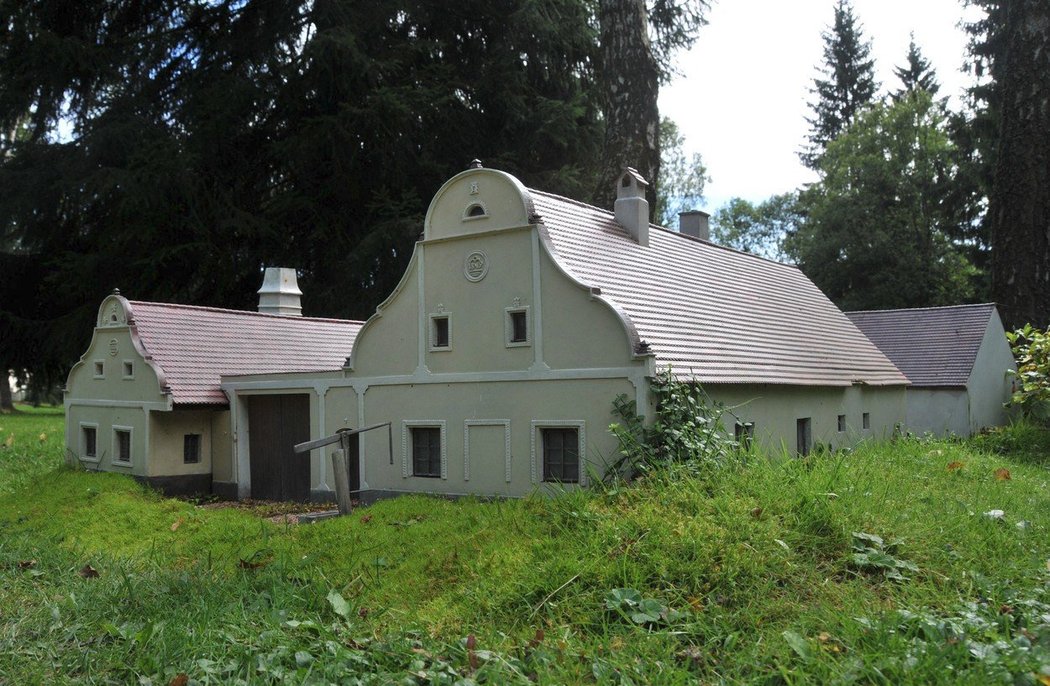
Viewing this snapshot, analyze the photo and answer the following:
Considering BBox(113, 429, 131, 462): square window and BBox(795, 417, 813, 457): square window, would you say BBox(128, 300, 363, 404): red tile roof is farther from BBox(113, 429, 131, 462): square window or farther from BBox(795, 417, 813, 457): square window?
BBox(795, 417, 813, 457): square window

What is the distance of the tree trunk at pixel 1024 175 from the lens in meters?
21.3

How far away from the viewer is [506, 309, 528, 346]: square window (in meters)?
14.4

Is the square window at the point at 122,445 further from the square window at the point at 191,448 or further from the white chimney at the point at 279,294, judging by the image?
the white chimney at the point at 279,294

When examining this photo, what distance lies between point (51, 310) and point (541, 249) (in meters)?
21.9

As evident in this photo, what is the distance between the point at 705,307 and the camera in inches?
637

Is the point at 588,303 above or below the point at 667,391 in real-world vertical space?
above

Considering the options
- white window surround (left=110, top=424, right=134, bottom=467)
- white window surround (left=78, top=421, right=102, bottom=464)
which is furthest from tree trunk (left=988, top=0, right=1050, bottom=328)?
white window surround (left=78, top=421, right=102, bottom=464)

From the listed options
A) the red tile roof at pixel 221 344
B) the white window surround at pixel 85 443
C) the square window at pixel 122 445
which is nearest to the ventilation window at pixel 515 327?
the red tile roof at pixel 221 344

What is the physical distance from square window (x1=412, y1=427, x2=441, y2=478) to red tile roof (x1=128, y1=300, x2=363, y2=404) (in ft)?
12.6

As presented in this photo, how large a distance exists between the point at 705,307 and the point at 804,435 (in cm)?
317

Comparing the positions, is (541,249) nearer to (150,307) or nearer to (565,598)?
(565,598)

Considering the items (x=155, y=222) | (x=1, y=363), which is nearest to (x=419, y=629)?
(x=155, y=222)

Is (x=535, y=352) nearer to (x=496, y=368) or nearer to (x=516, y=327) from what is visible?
(x=516, y=327)

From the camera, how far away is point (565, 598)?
8.78 metres
